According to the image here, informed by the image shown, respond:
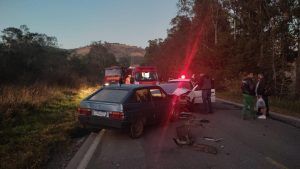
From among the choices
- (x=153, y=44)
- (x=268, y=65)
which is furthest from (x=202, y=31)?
(x=153, y=44)

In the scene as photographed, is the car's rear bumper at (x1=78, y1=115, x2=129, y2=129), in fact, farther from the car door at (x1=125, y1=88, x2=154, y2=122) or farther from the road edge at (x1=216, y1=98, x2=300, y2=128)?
the road edge at (x1=216, y1=98, x2=300, y2=128)

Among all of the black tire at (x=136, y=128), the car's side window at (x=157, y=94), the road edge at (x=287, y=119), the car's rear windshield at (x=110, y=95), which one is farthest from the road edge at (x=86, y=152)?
the road edge at (x=287, y=119)

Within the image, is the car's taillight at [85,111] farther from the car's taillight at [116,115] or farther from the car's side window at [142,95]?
the car's side window at [142,95]

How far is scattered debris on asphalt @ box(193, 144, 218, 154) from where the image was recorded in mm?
7027

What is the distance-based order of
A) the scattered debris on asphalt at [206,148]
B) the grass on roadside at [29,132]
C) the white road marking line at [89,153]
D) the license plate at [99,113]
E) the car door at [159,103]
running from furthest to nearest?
the car door at [159,103]
the license plate at [99,113]
the scattered debris on asphalt at [206,148]
the grass on roadside at [29,132]
the white road marking line at [89,153]

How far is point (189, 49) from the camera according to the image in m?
53.6

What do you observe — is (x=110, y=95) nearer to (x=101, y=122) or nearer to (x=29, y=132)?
(x=101, y=122)

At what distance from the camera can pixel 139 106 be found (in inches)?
347

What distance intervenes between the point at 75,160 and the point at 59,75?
29.4m

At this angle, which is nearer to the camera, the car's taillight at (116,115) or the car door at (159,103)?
the car's taillight at (116,115)

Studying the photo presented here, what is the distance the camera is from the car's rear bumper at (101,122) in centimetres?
811

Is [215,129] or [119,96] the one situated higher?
[119,96]

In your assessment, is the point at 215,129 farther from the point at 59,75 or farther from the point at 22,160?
the point at 59,75

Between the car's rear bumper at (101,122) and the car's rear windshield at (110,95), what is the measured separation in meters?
0.58
